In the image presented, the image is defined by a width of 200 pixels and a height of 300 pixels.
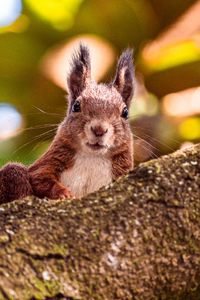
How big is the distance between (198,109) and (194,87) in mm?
183

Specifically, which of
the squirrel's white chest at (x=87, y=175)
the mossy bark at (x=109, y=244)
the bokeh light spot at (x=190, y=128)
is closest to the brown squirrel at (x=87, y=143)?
the squirrel's white chest at (x=87, y=175)

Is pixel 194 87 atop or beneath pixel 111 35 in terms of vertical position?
beneath

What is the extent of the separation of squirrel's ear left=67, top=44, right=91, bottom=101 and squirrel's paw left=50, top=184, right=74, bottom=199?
0.60 meters

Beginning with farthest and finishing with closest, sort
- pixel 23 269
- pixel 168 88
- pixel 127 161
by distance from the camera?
pixel 168 88 → pixel 127 161 → pixel 23 269

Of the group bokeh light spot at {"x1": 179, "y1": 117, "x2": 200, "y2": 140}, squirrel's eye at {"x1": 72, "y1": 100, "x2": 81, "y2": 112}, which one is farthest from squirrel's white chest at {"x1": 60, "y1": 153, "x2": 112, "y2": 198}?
bokeh light spot at {"x1": 179, "y1": 117, "x2": 200, "y2": 140}

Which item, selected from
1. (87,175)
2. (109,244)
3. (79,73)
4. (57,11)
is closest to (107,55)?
(57,11)

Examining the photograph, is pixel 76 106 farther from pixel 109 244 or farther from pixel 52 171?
pixel 109 244

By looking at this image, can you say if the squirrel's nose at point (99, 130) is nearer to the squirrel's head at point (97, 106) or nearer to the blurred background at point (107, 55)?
the squirrel's head at point (97, 106)

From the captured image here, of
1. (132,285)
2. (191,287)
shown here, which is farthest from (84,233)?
(191,287)

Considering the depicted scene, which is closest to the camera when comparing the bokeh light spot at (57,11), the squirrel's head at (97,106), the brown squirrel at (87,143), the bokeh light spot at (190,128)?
the brown squirrel at (87,143)

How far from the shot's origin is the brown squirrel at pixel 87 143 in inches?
101

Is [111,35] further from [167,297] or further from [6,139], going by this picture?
[167,297]

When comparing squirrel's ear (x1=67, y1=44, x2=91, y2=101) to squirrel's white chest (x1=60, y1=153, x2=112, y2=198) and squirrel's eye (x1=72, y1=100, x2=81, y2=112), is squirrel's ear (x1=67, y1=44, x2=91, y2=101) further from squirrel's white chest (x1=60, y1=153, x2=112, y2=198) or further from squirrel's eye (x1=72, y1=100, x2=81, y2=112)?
squirrel's white chest (x1=60, y1=153, x2=112, y2=198)

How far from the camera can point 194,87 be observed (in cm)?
409
